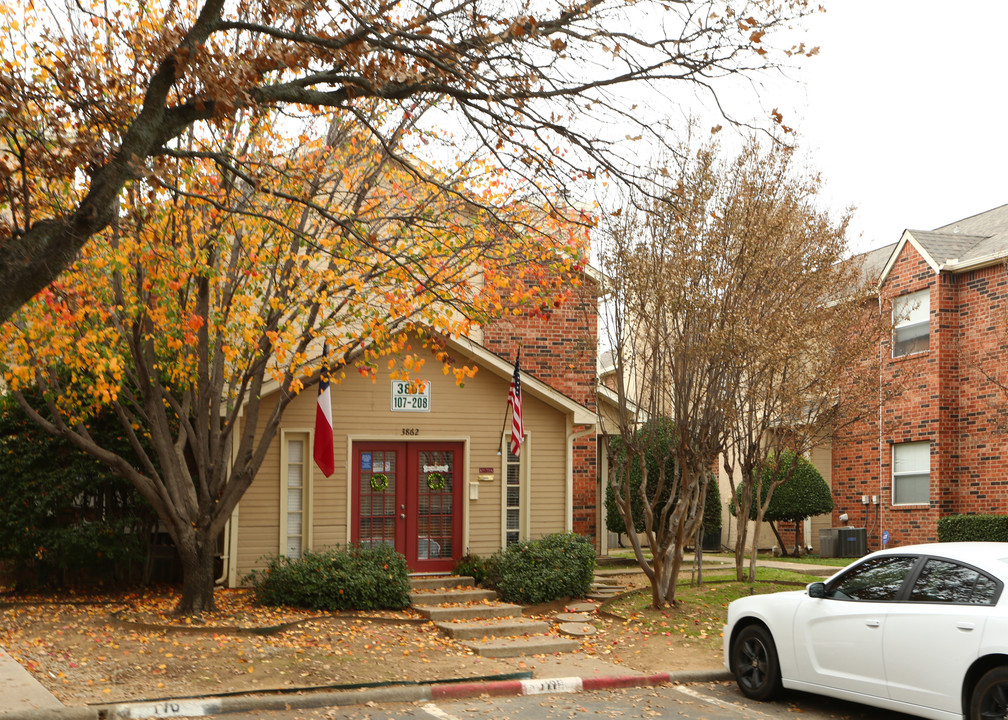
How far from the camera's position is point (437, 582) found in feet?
50.9

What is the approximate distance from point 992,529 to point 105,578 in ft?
55.2

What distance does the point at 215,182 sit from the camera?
1262 cm

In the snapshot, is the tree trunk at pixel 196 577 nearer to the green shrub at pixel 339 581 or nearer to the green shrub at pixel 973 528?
the green shrub at pixel 339 581

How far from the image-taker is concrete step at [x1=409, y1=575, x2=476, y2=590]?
1535 centimetres

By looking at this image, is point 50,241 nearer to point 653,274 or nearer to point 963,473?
point 653,274

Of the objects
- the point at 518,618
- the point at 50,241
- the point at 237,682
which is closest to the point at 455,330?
the point at 518,618

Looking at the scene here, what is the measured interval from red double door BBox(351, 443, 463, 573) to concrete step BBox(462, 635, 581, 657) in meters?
3.93

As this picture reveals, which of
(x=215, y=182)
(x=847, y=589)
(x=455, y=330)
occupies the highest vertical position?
(x=215, y=182)

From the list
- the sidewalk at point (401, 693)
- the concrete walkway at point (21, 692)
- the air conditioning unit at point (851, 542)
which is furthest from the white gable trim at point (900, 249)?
the concrete walkway at point (21, 692)

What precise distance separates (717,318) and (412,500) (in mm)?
5967

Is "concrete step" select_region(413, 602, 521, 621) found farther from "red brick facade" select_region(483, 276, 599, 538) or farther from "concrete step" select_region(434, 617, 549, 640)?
"red brick facade" select_region(483, 276, 599, 538)

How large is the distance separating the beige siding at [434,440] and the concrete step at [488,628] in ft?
10.4

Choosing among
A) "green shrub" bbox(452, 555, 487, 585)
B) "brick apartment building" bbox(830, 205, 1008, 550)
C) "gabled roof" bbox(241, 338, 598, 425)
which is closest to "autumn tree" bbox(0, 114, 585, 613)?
"gabled roof" bbox(241, 338, 598, 425)

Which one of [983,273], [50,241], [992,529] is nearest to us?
[50,241]
